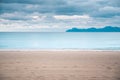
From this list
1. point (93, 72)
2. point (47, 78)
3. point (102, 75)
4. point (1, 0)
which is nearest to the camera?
point (1, 0)

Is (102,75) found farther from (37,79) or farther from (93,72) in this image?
(37,79)

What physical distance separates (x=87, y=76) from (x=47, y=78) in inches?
27.4

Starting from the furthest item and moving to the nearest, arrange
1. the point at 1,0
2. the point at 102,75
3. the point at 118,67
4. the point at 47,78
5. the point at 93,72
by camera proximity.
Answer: the point at 118,67
the point at 93,72
the point at 102,75
the point at 47,78
the point at 1,0

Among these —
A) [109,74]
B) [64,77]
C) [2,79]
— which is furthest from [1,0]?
[109,74]

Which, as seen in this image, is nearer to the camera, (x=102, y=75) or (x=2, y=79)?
(x=2, y=79)

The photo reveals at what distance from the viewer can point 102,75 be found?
159 inches

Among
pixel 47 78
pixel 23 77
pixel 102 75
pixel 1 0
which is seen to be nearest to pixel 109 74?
pixel 102 75

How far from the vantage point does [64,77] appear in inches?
152

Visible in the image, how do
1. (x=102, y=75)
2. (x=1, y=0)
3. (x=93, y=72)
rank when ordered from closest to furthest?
(x=1, y=0) < (x=102, y=75) < (x=93, y=72)

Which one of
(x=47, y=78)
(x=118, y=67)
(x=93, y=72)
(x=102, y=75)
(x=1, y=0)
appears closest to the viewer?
(x=1, y=0)

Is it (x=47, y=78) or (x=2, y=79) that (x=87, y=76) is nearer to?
(x=47, y=78)

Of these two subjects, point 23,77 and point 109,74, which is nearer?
point 23,77

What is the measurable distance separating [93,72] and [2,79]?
1.66 m

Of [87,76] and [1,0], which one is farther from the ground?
[1,0]
